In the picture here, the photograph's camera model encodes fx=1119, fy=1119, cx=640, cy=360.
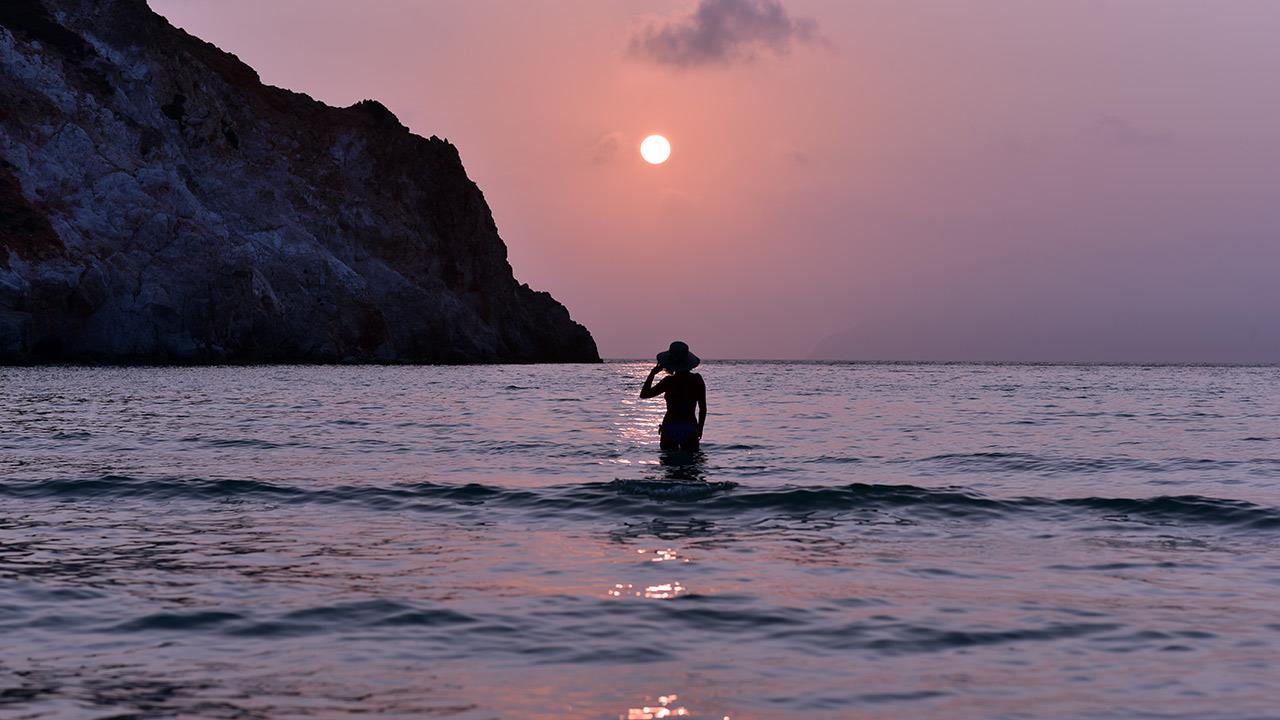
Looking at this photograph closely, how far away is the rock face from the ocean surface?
73.5 meters

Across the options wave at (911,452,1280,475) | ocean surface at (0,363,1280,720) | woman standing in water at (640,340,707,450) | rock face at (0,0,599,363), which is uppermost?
rock face at (0,0,599,363)

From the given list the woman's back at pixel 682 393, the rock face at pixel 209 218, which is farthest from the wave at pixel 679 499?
the rock face at pixel 209 218

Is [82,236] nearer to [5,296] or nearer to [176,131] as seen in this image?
[5,296]

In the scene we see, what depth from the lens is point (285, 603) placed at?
314 inches

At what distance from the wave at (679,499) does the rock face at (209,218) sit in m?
73.9

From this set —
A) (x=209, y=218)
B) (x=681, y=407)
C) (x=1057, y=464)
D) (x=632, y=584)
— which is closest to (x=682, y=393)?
(x=681, y=407)

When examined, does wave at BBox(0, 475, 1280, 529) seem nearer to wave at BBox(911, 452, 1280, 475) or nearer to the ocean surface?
the ocean surface

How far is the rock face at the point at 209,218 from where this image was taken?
86438 millimetres

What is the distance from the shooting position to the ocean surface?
5.98 metres

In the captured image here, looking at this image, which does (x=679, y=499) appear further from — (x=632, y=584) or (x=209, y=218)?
(x=209, y=218)

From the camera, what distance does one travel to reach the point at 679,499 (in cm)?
1406

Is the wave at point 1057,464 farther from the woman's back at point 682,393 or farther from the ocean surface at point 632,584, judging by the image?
the woman's back at point 682,393

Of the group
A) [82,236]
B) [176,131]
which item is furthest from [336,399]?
[176,131]

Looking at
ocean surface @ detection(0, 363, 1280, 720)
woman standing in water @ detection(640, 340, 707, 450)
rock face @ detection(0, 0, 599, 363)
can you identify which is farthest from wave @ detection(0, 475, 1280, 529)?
rock face @ detection(0, 0, 599, 363)
